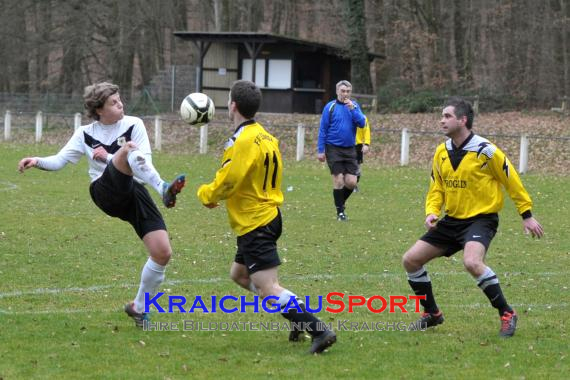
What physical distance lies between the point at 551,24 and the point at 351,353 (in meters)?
35.1

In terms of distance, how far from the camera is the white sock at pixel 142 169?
22.3 ft

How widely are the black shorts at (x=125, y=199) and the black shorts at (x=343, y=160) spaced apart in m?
7.94

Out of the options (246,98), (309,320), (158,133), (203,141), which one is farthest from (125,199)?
(158,133)

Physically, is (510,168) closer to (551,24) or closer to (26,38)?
(551,24)

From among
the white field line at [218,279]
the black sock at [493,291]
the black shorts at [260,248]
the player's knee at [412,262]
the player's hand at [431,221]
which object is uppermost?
the player's hand at [431,221]

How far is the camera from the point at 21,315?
311 inches

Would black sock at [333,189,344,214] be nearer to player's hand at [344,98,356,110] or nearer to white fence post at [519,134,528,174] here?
player's hand at [344,98,356,110]

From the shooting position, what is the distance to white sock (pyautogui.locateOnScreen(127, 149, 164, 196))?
6.79 m

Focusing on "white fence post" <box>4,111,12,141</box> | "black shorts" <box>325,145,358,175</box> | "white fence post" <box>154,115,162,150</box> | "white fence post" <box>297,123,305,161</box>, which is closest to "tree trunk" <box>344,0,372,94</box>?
"white fence post" <box>154,115,162,150</box>

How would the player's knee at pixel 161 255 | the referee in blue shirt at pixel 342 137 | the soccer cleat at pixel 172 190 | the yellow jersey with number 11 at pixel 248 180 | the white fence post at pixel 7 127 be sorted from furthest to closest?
the white fence post at pixel 7 127 → the referee in blue shirt at pixel 342 137 → the player's knee at pixel 161 255 → the yellow jersey with number 11 at pixel 248 180 → the soccer cleat at pixel 172 190

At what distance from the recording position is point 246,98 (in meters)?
6.63

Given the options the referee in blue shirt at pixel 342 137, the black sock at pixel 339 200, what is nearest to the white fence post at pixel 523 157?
the referee in blue shirt at pixel 342 137

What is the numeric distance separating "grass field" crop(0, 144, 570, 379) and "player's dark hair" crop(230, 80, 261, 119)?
1.72 metres

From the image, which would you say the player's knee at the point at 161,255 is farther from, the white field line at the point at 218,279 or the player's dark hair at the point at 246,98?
the white field line at the point at 218,279
